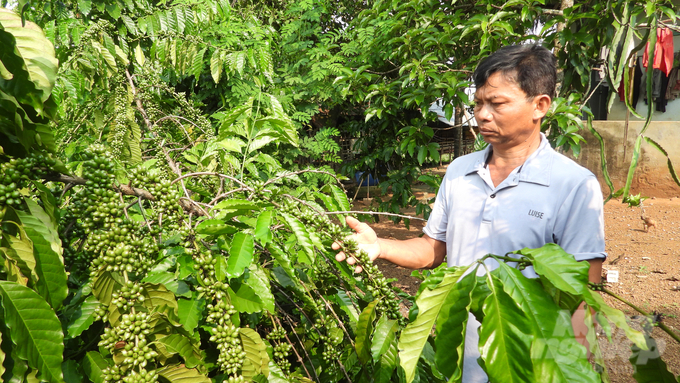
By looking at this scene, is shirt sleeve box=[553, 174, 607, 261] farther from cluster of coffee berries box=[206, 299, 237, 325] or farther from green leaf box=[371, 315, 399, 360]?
cluster of coffee berries box=[206, 299, 237, 325]

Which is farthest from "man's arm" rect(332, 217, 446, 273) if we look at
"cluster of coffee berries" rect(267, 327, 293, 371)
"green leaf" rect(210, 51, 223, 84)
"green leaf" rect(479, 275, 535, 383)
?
"green leaf" rect(210, 51, 223, 84)

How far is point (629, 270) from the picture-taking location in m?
→ 5.40

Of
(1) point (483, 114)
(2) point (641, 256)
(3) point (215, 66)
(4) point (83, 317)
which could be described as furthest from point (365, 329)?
(2) point (641, 256)

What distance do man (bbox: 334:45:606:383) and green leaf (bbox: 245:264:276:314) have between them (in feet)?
1.96

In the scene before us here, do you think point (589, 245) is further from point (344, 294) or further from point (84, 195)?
point (84, 195)

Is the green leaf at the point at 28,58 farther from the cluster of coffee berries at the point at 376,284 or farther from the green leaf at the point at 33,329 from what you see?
the cluster of coffee berries at the point at 376,284

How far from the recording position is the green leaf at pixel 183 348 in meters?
1.08

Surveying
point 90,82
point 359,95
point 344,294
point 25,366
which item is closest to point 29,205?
point 25,366

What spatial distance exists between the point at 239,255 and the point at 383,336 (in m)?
0.48

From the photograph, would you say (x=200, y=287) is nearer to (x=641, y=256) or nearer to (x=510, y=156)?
(x=510, y=156)

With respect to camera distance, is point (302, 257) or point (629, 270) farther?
point (629, 270)

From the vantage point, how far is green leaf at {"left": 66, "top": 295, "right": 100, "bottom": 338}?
111 cm

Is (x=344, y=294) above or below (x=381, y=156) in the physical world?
above

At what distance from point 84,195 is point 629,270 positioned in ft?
20.1
